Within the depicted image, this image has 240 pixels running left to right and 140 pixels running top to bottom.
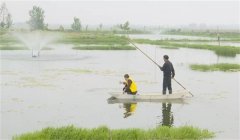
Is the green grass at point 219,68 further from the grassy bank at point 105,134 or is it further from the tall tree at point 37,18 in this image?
the tall tree at point 37,18

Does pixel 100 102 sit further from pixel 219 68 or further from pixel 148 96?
pixel 219 68

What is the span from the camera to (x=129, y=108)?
1627 centimetres

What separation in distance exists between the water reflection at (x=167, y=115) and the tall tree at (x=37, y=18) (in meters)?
77.7

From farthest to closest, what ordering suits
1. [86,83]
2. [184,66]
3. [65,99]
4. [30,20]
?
1. [30,20]
2. [184,66]
3. [86,83]
4. [65,99]

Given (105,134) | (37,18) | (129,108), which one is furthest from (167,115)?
(37,18)

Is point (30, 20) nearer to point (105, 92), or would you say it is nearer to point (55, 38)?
point (55, 38)

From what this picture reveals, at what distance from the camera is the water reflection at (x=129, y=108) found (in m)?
15.2

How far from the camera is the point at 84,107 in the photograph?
16281mm

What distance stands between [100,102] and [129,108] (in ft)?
5.42

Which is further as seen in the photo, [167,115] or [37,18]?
[37,18]

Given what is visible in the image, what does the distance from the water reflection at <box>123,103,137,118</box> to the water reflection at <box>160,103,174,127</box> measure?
3.92 ft

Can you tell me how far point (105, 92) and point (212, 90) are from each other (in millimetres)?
5607

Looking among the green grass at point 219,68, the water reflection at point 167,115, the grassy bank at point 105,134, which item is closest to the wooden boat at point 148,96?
the water reflection at point 167,115

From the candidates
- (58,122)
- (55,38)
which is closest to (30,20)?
(55,38)
